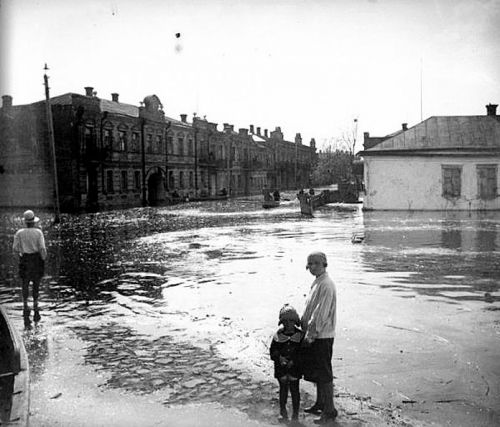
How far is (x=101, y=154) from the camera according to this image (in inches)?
1532

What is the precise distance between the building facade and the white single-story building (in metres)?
18.6

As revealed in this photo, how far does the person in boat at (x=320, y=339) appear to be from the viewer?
4320 millimetres

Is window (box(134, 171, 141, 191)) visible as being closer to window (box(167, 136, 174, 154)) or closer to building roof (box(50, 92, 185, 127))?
building roof (box(50, 92, 185, 127))

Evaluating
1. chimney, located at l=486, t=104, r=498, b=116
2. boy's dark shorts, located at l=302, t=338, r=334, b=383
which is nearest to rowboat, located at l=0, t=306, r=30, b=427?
boy's dark shorts, located at l=302, t=338, r=334, b=383

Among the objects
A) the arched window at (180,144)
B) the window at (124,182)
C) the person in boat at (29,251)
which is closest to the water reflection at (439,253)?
the person in boat at (29,251)

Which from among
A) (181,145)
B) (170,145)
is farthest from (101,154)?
(181,145)

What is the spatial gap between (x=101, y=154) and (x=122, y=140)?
403 centimetres

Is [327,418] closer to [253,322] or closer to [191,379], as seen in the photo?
[191,379]

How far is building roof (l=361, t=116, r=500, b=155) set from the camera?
27953mm

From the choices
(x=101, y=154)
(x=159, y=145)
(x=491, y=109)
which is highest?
(x=159, y=145)

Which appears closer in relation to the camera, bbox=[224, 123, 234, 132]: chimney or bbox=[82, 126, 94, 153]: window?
bbox=[82, 126, 94, 153]: window

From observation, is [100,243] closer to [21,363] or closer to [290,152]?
[21,363]

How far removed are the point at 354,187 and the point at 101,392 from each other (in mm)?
41433

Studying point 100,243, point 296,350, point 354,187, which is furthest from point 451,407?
point 354,187
